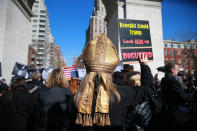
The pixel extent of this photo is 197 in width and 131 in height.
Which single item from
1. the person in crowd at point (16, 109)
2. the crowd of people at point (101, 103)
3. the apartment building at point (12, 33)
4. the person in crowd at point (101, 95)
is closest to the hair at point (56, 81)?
the crowd of people at point (101, 103)

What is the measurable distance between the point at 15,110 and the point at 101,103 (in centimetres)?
192

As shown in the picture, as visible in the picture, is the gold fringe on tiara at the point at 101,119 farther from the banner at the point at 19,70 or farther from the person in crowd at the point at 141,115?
the banner at the point at 19,70

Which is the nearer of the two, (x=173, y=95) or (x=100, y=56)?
(x=100, y=56)

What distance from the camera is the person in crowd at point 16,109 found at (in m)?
2.63

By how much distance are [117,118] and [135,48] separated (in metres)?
3.39

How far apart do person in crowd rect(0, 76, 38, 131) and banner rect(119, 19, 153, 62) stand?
9.53 ft

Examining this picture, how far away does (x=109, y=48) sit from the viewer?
6.06ft

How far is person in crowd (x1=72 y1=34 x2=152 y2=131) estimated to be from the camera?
1.62 m

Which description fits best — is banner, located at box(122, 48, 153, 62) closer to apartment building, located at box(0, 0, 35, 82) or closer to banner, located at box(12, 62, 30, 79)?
banner, located at box(12, 62, 30, 79)

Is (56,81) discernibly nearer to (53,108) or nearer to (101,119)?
(53,108)

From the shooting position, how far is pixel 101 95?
5.41ft

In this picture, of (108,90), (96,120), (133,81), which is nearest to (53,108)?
(96,120)

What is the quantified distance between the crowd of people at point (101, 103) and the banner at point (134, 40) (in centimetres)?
170

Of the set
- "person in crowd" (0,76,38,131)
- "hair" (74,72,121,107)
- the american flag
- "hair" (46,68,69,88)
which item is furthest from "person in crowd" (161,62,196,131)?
the american flag
